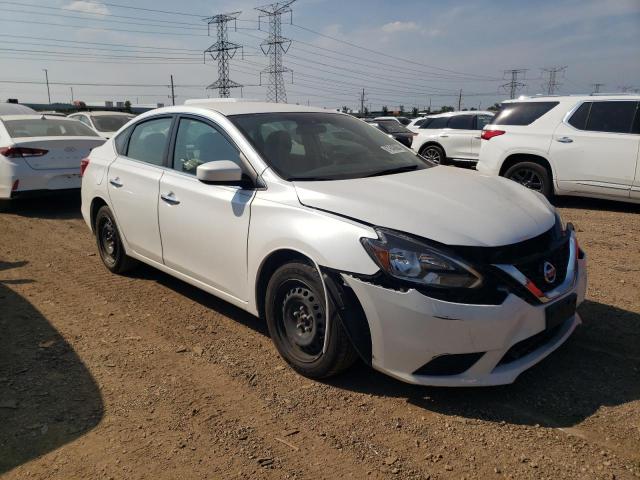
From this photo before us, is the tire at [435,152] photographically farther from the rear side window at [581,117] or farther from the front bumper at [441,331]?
the front bumper at [441,331]

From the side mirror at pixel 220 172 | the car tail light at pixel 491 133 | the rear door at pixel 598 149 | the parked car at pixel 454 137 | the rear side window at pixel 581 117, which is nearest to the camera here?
the side mirror at pixel 220 172

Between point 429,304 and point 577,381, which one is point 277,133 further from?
point 577,381

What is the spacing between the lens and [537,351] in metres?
3.04

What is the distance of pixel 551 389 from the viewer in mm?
3098

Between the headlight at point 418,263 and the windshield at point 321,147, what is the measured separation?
0.88m

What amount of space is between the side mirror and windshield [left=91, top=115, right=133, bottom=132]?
9.61m

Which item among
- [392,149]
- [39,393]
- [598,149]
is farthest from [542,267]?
[598,149]

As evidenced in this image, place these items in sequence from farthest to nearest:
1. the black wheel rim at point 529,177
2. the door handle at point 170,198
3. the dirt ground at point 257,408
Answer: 1. the black wheel rim at point 529,177
2. the door handle at point 170,198
3. the dirt ground at point 257,408

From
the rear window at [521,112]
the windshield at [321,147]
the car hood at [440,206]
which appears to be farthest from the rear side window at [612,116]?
the car hood at [440,206]

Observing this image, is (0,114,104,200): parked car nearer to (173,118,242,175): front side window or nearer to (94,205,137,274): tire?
(94,205,137,274): tire

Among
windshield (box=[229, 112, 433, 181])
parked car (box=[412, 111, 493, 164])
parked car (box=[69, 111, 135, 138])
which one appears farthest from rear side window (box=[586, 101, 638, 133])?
parked car (box=[69, 111, 135, 138])

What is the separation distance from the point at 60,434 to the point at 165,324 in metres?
1.44

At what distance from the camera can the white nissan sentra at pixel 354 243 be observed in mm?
2717

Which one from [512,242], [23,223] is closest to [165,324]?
[512,242]
